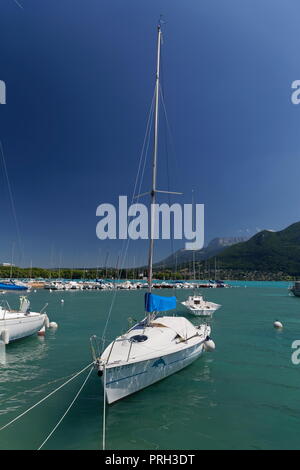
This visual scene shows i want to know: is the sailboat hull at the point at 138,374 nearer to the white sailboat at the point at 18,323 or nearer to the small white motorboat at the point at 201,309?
the white sailboat at the point at 18,323

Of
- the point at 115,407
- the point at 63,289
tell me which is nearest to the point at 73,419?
the point at 115,407

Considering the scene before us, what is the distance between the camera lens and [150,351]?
37.9ft

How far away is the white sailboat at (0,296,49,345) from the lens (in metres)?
18.7

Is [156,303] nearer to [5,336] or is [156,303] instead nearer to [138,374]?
[138,374]

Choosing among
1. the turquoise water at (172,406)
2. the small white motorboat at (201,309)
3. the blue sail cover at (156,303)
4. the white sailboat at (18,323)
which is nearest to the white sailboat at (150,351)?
the blue sail cover at (156,303)

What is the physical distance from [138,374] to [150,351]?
107 centimetres

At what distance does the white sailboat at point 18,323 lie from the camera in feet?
61.4

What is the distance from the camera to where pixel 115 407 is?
10.4 m

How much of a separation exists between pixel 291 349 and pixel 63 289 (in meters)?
93.1

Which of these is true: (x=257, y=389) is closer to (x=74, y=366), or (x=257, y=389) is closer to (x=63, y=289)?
(x=74, y=366)

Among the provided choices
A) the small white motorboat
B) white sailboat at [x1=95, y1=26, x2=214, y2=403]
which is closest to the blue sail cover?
white sailboat at [x1=95, y1=26, x2=214, y2=403]

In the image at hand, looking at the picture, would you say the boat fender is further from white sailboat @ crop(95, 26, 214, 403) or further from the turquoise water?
→ white sailboat @ crop(95, 26, 214, 403)
